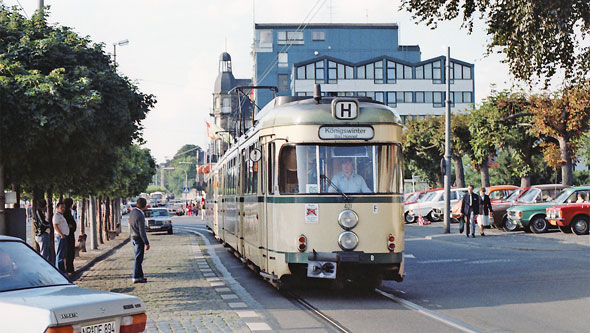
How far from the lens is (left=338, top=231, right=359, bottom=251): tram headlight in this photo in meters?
12.6

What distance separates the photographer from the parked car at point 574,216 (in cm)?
2861

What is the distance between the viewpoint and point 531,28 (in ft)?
45.2

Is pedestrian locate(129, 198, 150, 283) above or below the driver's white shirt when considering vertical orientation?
below

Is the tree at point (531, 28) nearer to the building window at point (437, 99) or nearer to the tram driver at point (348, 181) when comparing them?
the tram driver at point (348, 181)

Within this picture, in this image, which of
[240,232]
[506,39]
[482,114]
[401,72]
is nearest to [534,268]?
[506,39]

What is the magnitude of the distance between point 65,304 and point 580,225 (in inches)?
1017

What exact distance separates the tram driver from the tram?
0.05 feet

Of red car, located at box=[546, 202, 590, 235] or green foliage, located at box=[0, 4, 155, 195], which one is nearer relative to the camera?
green foliage, located at box=[0, 4, 155, 195]

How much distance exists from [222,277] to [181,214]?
280ft

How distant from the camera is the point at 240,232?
18.7m

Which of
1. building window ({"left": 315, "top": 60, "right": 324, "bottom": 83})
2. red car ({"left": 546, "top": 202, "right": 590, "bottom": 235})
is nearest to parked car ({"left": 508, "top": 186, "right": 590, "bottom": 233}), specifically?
red car ({"left": 546, "top": 202, "right": 590, "bottom": 235})

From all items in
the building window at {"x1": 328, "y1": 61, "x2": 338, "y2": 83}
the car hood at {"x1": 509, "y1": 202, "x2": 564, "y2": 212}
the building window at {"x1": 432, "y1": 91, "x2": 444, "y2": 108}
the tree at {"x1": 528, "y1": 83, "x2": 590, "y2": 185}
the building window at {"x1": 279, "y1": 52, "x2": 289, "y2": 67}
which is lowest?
the car hood at {"x1": 509, "y1": 202, "x2": 564, "y2": 212}

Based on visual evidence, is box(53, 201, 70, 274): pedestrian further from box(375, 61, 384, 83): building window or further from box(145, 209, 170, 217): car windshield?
box(375, 61, 384, 83): building window

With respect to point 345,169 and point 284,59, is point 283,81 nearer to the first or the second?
point 284,59
